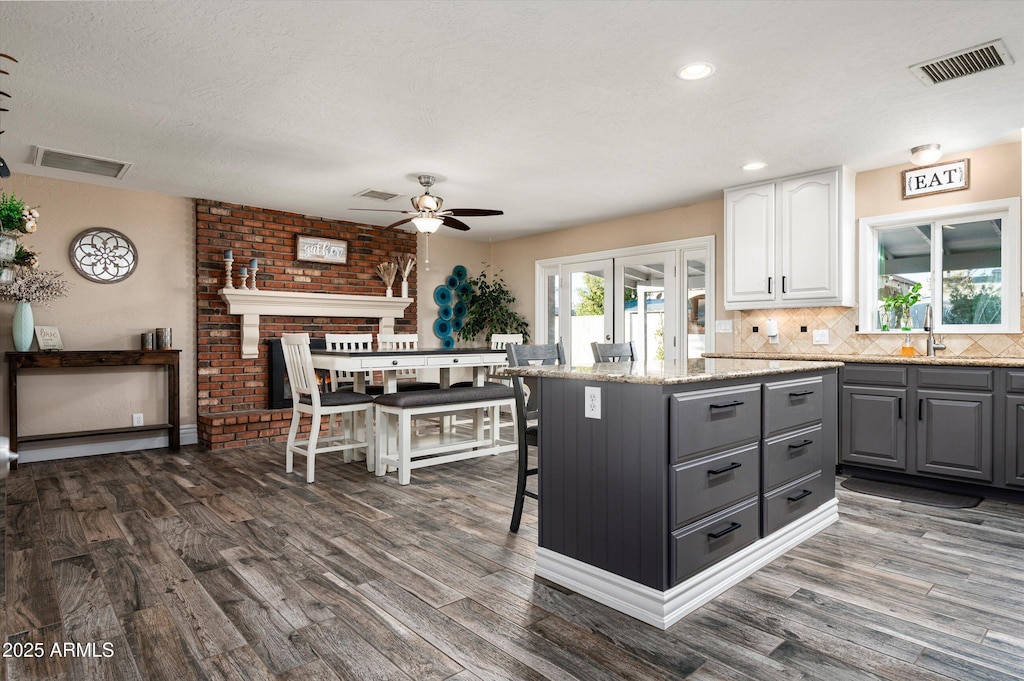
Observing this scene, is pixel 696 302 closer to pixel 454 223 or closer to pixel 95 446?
pixel 454 223

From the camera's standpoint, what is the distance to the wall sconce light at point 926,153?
3.98 metres

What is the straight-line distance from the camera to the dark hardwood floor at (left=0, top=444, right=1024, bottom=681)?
1.80 metres

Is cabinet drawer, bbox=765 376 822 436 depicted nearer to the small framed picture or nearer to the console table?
the console table

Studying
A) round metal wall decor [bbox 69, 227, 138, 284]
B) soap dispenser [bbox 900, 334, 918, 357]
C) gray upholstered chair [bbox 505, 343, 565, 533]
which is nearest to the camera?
gray upholstered chair [bbox 505, 343, 565, 533]

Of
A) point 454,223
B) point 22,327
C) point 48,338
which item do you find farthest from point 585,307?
point 22,327

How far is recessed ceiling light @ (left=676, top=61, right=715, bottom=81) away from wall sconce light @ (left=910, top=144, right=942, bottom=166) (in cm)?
214

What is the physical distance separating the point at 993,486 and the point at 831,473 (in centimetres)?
134

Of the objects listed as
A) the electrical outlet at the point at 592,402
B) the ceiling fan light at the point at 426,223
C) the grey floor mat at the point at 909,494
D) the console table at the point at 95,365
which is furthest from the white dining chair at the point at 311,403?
the grey floor mat at the point at 909,494

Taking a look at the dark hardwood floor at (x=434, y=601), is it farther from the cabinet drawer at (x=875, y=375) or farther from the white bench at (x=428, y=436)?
the cabinet drawer at (x=875, y=375)

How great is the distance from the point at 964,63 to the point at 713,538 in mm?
2614

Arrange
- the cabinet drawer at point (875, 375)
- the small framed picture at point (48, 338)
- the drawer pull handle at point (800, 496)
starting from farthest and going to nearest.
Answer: the small framed picture at point (48, 338) → the cabinet drawer at point (875, 375) → the drawer pull handle at point (800, 496)

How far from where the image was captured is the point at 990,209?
13.4 feet

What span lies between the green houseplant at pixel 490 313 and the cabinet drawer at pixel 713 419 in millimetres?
5100

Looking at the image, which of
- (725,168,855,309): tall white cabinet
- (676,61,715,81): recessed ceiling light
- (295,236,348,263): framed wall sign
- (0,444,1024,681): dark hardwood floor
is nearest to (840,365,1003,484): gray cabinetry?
(0,444,1024,681): dark hardwood floor
